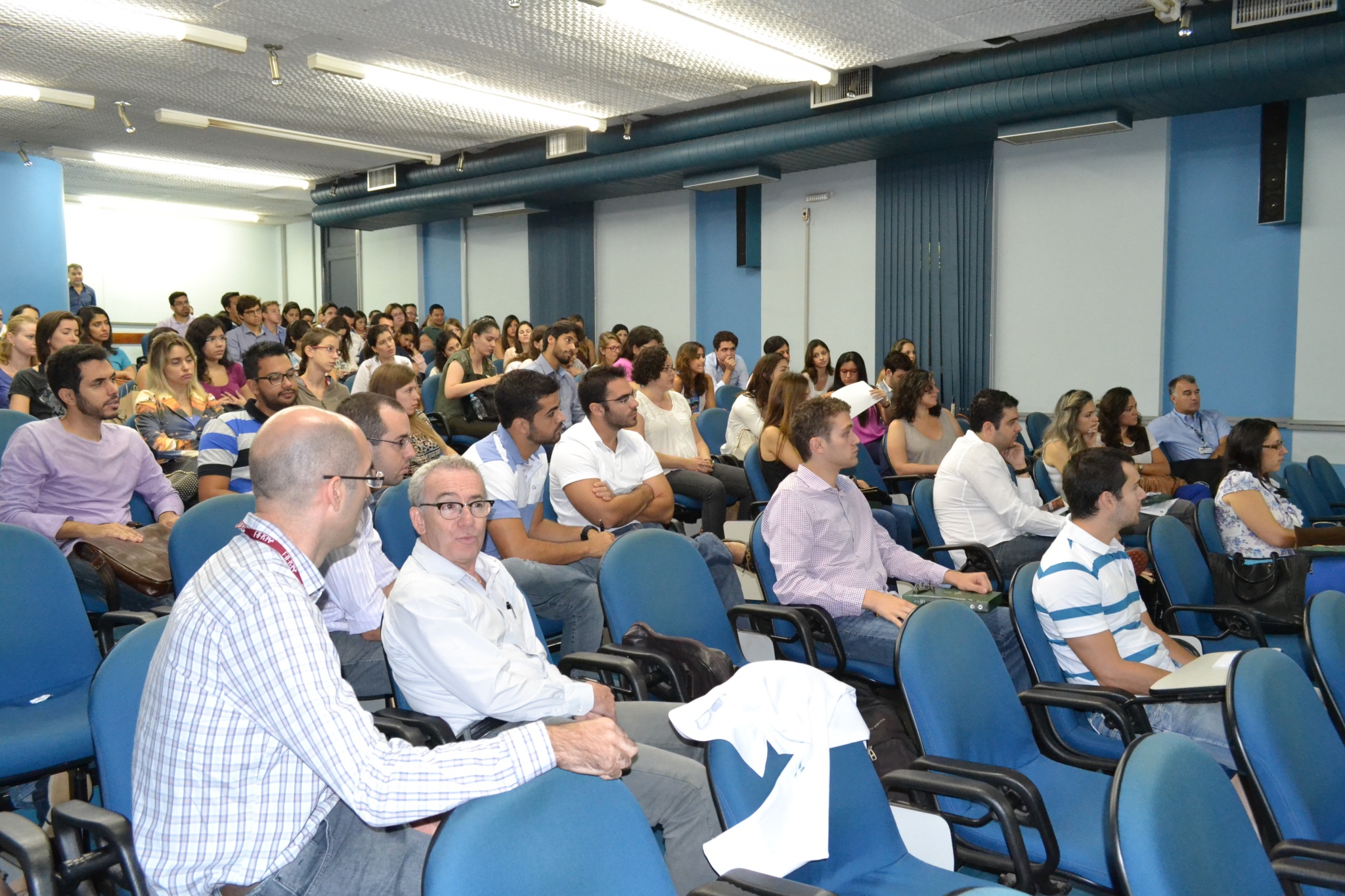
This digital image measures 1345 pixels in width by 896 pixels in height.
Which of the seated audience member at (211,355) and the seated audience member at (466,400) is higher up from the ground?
the seated audience member at (211,355)

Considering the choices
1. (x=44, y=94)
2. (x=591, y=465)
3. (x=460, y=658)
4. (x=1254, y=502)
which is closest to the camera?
(x=460, y=658)

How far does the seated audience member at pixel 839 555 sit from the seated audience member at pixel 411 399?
1.41 m

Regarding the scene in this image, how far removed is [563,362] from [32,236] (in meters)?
6.64

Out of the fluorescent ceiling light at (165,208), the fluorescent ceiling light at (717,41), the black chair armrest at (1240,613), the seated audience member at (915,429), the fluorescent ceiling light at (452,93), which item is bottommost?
the black chair armrest at (1240,613)

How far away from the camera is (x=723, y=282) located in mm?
10906

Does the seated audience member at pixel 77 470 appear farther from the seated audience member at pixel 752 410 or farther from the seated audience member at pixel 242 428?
the seated audience member at pixel 752 410

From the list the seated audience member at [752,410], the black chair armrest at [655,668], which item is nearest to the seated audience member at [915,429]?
the seated audience member at [752,410]

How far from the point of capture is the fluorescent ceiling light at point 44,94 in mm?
7648

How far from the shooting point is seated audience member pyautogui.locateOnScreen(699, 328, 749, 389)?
8867 millimetres

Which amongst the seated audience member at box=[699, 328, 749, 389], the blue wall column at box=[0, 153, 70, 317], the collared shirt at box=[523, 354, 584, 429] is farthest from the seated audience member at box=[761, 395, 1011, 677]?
the blue wall column at box=[0, 153, 70, 317]

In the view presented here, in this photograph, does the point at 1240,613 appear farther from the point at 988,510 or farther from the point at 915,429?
the point at 915,429

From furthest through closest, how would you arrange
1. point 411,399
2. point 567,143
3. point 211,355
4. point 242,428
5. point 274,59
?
point 567,143, point 274,59, point 211,355, point 411,399, point 242,428

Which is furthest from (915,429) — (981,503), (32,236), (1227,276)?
(32,236)

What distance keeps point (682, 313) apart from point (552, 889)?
1011cm
